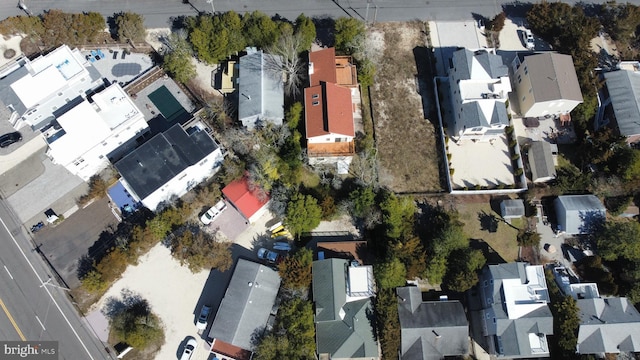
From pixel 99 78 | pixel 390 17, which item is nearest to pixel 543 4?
pixel 390 17

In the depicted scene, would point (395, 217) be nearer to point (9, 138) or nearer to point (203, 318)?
point (203, 318)

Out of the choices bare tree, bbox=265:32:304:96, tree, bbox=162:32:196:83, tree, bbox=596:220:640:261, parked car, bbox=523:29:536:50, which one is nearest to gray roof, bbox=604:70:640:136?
parked car, bbox=523:29:536:50

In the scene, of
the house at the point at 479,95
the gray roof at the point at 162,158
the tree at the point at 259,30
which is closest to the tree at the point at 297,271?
the gray roof at the point at 162,158

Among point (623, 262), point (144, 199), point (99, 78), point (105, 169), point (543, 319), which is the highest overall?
point (99, 78)

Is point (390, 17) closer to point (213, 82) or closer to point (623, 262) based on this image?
point (213, 82)

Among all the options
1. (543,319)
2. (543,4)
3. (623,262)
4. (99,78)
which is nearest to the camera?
(543,319)

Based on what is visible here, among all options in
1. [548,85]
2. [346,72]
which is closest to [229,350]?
[346,72]
